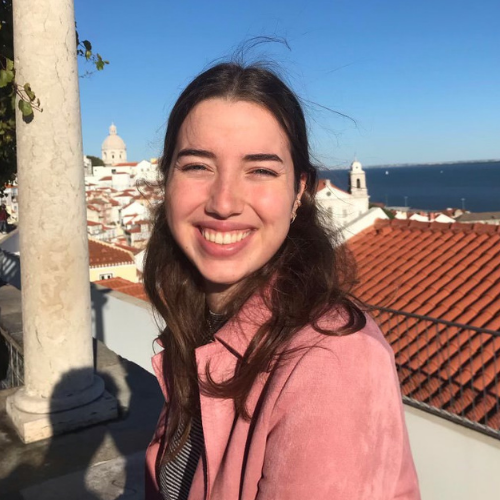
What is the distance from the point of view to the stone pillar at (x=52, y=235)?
324 centimetres

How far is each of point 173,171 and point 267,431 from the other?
0.74 meters

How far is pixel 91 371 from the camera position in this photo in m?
3.62

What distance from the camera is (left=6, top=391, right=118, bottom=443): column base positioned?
3.35 meters

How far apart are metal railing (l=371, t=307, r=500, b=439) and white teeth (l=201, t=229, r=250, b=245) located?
325cm

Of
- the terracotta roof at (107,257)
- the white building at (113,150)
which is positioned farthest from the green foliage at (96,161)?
the terracotta roof at (107,257)

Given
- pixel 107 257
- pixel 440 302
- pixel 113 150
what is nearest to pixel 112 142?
pixel 113 150

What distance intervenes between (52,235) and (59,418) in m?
1.17

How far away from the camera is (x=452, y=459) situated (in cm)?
413

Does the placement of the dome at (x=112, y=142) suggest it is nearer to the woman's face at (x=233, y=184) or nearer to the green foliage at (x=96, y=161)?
the green foliage at (x=96, y=161)

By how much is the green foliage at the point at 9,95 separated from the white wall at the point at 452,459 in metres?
3.67

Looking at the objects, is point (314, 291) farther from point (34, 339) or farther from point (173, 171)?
point (34, 339)

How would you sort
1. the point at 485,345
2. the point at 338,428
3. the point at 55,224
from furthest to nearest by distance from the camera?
1. the point at 485,345
2. the point at 55,224
3. the point at 338,428

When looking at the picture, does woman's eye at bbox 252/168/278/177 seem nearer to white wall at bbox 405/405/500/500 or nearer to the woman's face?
the woman's face

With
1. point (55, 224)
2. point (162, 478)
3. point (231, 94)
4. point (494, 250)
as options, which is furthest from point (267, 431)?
point (494, 250)
